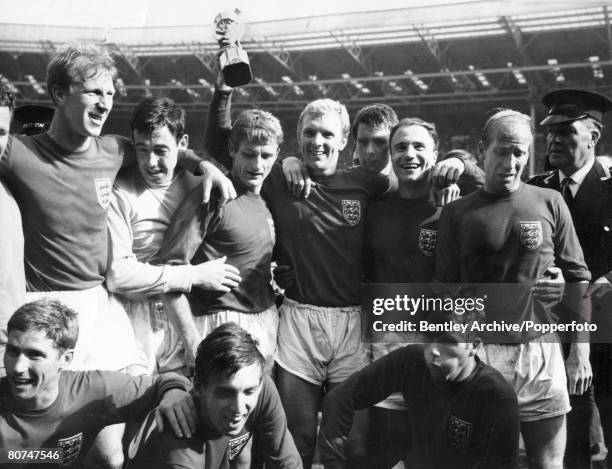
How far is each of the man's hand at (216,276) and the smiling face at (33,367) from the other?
0.44m

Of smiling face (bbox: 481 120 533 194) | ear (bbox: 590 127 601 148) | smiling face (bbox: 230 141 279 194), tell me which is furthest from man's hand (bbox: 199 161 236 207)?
ear (bbox: 590 127 601 148)

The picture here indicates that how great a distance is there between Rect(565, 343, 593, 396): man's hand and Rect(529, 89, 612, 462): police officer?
11 cm

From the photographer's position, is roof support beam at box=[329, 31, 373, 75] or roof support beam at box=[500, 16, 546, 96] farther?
roof support beam at box=[329, 31, 373, 75]

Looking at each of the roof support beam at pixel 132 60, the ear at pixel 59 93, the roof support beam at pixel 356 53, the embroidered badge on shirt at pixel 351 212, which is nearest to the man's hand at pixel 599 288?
the embroidered badge on shirt at pixel 351 212

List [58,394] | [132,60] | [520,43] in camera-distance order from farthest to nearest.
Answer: [132,60] < [520,43] < [58,394]

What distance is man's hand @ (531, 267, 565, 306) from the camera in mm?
2010

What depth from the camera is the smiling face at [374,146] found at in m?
2.47

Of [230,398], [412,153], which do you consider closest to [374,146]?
[412,153]

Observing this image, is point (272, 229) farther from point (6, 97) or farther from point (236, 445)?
point (6, 97)

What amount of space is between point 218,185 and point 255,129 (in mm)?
239

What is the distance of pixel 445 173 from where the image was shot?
2107 millimetres

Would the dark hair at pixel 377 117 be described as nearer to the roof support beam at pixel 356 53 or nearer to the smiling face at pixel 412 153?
the smiling face at pixel 412 153

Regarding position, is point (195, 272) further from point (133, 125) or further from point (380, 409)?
point (380, 409)

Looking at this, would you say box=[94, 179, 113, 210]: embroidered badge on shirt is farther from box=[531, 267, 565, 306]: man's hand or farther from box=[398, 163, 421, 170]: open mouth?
box=[531, 267, 565, 306]: man's hand
